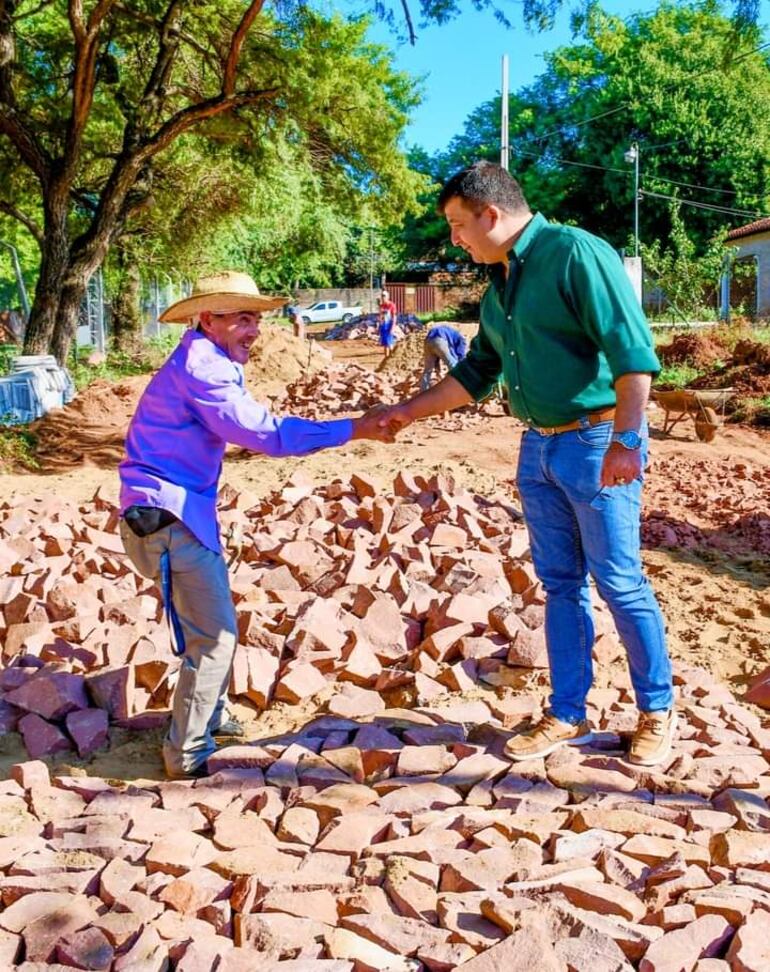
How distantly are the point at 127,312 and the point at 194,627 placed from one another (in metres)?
21.5

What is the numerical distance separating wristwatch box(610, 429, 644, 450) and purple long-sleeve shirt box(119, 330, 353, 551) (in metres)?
0.96

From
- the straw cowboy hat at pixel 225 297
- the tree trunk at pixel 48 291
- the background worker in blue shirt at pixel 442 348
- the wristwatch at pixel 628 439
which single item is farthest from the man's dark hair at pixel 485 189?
the tree trunk at pixel 48 291

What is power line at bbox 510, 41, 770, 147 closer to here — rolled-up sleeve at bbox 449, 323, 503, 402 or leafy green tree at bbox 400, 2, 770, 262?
leafy green tree at bbox 400, 2, 770, 262

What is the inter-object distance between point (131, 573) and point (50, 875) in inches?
103

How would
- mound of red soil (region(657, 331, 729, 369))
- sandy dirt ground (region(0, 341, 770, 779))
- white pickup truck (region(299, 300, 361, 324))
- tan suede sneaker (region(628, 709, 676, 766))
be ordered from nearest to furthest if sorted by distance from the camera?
tan suede sneaker (region(628, 709, 676, 766)), sandy dirt ground (region(0, 341, 770, 779)), mound of red soil (region(657, 331, 729, 369)), white pickup truck (region(299, 300, 361, 324))

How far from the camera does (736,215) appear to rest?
34656 mm

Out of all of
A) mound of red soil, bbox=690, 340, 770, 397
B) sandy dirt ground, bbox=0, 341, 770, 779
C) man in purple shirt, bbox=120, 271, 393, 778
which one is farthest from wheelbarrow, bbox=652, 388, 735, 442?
man in purple shirt, bbox=120, 271, 393, 778

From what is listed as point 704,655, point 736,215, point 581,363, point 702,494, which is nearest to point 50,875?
point 581,363

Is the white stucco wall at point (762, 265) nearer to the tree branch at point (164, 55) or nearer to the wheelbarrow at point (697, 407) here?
the wheelbarrow at point (697, 407)

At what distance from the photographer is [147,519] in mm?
3217

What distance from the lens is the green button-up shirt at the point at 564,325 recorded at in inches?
112

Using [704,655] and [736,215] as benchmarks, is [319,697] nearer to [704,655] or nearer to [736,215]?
[704,655]

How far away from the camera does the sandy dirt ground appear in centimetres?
442

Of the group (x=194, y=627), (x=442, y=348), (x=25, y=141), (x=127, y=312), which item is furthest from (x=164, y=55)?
(x=194, y=627)
